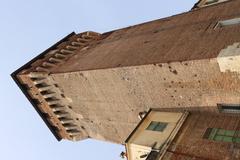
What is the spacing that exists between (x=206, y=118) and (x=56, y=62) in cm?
1079

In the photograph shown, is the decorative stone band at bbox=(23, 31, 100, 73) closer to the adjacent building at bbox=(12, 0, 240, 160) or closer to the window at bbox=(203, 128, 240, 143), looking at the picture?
the adjacent building at bbox=(12, 0, 240, 160)

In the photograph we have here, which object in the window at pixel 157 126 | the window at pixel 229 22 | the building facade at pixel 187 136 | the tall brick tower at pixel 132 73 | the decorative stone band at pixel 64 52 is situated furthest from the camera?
the decorative stone band at pixel 64 52

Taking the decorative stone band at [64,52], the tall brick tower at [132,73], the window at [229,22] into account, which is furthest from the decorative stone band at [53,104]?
the window at [229,22]

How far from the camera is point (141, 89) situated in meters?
15.7

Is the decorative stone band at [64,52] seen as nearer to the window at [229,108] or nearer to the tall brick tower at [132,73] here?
the tall brick tower at [132,73]

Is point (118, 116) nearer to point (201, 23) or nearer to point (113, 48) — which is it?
point (113, 48)

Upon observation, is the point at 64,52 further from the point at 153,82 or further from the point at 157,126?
the point at 157,126

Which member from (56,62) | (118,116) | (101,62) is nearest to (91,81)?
(101,62)

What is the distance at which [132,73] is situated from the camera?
15.4 meters

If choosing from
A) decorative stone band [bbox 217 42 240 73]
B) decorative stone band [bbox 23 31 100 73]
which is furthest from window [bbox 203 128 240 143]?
decorative stone band [bbox 23 31 100 73]

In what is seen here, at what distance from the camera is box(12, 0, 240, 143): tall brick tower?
12820 millimetres

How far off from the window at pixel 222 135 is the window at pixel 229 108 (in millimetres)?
864

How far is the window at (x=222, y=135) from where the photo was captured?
463 inches

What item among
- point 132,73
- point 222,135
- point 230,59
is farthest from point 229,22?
point 222,135
